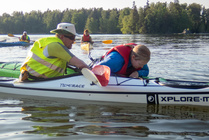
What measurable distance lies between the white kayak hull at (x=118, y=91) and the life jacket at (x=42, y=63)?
188 mm

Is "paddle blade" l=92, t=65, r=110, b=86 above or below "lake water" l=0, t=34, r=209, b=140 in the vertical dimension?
above

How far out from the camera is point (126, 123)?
160 inches

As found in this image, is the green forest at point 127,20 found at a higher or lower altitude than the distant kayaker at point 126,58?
higher

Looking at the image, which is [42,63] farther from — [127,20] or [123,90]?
[127,20]

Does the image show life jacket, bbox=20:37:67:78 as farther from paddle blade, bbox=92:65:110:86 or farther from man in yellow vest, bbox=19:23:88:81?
paddle blade, bbox=92:65:110:86

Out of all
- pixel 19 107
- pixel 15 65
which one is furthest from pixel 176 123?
pixel 15 65

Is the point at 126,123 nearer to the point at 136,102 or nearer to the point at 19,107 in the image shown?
the point at 136,102

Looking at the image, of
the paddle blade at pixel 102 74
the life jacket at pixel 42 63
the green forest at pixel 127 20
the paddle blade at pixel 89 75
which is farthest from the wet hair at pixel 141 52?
the green forest at pixel 127 20

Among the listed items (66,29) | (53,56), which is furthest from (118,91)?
(66,29)

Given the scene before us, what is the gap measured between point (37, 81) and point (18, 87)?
51cm

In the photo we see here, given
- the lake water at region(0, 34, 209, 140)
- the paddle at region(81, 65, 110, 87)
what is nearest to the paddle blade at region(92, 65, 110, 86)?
the paddle at region(81, 65, 110, 87)

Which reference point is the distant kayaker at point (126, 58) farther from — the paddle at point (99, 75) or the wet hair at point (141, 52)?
the paddle at point (99, 75)

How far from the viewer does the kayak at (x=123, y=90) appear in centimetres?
488

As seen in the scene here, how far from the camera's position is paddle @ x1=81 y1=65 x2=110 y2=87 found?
5.01 metres
